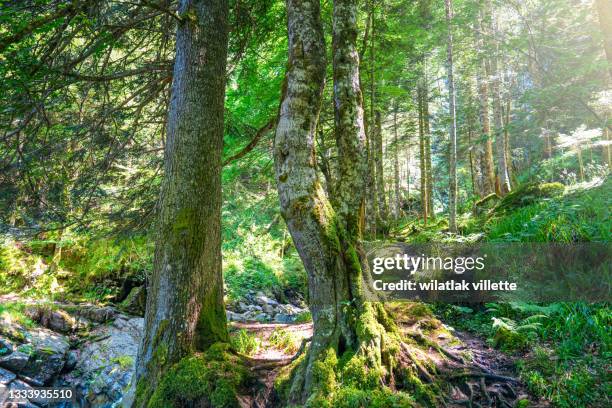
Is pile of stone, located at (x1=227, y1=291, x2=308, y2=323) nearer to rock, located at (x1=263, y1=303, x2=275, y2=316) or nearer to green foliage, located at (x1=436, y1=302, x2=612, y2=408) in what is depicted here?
rock, located at (x1=263, y1=303, x2=275, y2=316)

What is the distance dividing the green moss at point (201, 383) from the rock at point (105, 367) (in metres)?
3.27

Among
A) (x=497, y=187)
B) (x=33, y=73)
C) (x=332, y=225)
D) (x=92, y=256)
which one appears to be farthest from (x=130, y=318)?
(x=497, y=187)

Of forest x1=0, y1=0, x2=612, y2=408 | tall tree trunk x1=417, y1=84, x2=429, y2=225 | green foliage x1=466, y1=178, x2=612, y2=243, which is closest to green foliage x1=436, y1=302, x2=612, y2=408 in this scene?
forest x1=0, y1=0, x2=612, y2=408

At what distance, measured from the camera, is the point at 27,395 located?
19.9 feet

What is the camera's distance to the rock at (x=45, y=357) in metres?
6.52

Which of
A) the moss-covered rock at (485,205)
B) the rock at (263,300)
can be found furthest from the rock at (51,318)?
the moss-covered rock at (485,205)

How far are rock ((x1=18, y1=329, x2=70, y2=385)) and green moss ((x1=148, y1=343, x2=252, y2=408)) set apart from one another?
4811mm

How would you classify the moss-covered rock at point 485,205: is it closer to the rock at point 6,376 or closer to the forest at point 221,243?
the forest at point 221,243

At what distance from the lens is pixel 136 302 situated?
10.0m

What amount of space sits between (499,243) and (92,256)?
1090 centimetres

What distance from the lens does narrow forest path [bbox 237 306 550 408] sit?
3.06 m

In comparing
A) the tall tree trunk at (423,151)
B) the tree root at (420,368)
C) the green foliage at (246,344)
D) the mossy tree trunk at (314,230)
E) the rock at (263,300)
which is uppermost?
the tall tree trunk at (423,151)

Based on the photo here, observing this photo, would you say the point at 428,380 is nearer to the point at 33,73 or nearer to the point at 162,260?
the point at 162,260

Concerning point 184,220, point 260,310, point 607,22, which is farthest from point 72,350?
point 607,22
